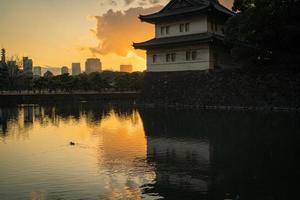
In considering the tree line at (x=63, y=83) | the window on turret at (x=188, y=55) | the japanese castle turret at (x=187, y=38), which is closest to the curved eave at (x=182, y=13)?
the japanese castle turret at (x=187, y=38)

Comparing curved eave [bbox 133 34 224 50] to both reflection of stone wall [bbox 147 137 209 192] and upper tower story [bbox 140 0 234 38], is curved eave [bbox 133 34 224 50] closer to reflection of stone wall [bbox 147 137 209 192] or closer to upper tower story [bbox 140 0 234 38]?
upper tower story [bbox 140 0 234 38]

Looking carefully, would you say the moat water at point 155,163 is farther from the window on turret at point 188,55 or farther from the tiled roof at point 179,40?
the window on turret at point 188,55

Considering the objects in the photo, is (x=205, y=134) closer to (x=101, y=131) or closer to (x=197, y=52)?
(x=101, y=131)

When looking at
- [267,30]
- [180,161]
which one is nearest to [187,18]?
[267,30]

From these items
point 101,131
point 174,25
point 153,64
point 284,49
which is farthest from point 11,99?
point 284,49

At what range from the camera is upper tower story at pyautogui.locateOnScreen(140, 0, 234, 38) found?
44312 mm

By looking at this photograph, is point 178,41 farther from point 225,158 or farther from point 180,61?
point 225,158

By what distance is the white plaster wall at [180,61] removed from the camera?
43.2 m

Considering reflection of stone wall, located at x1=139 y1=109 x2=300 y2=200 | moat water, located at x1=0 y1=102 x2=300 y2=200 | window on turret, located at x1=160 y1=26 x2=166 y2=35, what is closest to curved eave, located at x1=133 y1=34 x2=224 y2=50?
window on turret, located at x1=160 y1=26 x2=166 y2=35

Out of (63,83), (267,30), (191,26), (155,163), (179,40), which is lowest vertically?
(155,163)

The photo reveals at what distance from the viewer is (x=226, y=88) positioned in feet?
132

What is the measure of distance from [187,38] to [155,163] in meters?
31.7

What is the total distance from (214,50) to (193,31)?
4011 millimetres

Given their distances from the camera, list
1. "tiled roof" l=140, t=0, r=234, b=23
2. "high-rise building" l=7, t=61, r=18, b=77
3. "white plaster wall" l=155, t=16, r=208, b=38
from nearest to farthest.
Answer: "tiled roof" l=140, t=0, r=234, b=23, "white plaster wall" l=155, t=16, r=208, b=38, "high-rise building" l=7, t=61, r=18, b=77
